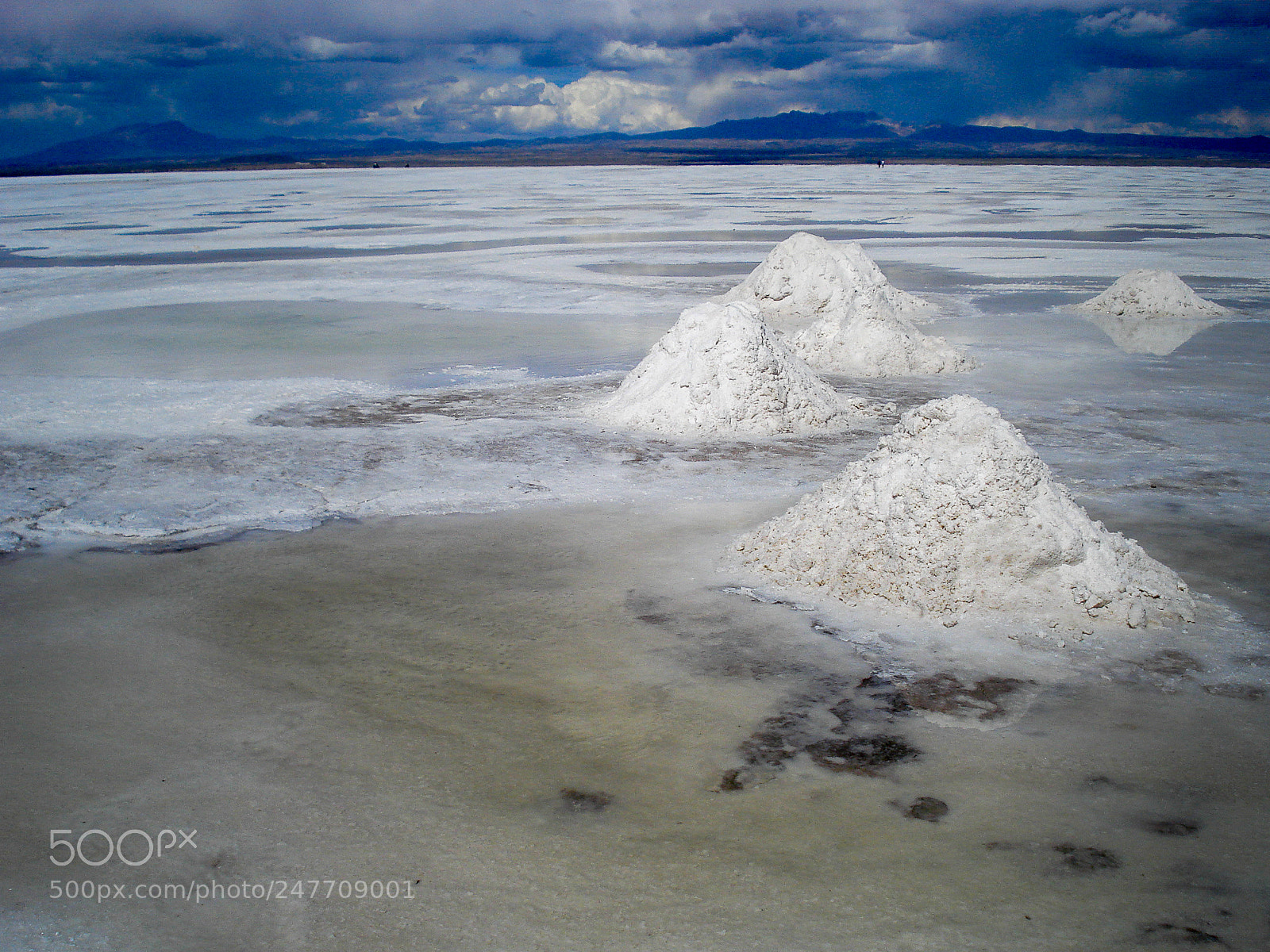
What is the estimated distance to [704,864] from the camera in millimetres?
2670

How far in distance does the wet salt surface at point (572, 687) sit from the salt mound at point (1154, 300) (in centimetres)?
385

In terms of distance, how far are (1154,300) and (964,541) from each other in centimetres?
985

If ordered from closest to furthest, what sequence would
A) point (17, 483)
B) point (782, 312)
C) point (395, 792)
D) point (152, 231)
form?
point (395, 792) → point (17, 483) → point (782, 312) → point (152, 231)

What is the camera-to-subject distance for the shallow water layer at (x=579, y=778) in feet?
8.18

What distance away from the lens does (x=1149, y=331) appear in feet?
38.3

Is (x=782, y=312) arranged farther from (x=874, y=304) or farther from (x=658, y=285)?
(x=874, y=304)

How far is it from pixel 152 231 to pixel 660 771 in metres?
26.8

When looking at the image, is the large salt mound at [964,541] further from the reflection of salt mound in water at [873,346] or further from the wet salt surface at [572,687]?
the reflection of salt mound in water at [873,346]

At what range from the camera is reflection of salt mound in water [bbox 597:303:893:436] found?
7.30 m

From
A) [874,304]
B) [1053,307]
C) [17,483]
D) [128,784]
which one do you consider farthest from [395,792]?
[1053,307]

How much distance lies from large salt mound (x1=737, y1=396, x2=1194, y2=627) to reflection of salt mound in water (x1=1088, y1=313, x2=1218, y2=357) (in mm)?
6665

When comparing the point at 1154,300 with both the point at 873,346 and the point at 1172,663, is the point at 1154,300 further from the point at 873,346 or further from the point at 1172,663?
the point at 1172,663

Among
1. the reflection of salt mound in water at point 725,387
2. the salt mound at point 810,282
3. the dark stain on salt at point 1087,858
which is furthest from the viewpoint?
the salt mound at point 810,282

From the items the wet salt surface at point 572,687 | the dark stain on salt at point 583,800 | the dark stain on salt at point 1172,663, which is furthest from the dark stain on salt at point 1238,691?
the dark stain on salt at point 583,800
